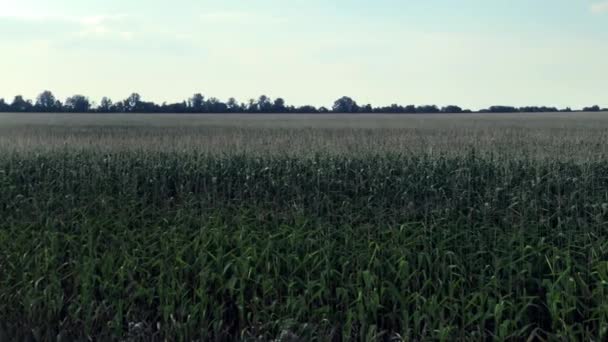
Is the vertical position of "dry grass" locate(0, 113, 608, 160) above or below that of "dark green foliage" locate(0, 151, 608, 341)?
above

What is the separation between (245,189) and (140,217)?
178 centimetres

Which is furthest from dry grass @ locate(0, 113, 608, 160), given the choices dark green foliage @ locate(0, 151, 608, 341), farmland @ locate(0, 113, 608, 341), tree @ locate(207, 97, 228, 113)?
tree @ locate(207, 97, 228, 113)

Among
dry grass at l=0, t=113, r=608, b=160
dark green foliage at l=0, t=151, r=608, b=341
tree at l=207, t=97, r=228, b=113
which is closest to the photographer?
dark green foliage at l=0, t=151, r=608, b=341

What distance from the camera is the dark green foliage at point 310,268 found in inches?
184

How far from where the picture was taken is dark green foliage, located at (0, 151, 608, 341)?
4680 mm

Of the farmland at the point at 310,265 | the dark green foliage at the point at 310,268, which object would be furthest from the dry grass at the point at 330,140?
the dark green foliage at the point at 310,268

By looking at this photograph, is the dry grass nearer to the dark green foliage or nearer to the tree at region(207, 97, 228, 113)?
the dark green foliage

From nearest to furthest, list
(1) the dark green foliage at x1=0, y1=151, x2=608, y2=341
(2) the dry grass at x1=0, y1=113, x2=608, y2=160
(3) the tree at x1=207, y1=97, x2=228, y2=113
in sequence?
1. (1) the dark green foliage at x1=0, y1=151, x2=608, y2=341
2. (2) the dry grass at x1=0, y1=113, x2=608, y2=160
3. (3) the tree at x1=207, y1=97, x2=228, y2=113

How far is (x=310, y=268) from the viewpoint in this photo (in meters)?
5.51

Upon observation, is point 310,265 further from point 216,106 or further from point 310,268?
point 216,106

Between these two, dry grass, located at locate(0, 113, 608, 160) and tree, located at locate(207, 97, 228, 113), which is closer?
dry grass, located at locate(0, 113, 608, 160)

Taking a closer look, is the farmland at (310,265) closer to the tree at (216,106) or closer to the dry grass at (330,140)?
the dry grass at (330,140)

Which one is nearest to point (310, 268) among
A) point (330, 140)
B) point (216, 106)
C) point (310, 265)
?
point (310, 265)

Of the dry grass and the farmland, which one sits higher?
the dry grass
